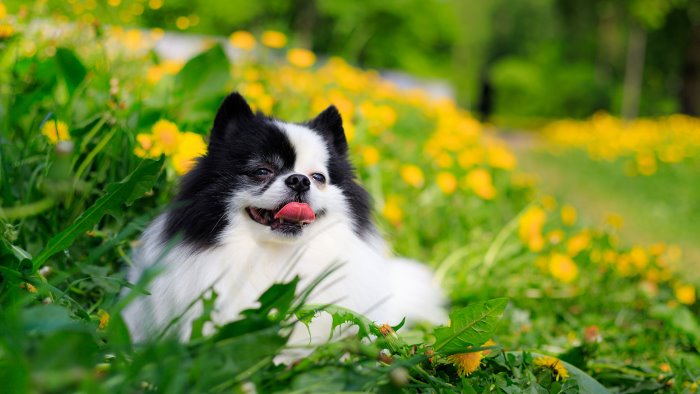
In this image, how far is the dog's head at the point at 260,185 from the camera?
1.78 m

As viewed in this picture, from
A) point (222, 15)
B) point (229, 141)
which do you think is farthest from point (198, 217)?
point (222, 15)

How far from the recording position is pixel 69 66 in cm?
265

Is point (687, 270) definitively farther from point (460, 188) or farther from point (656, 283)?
point (460, 188)

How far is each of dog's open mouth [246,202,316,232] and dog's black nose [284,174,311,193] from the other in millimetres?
40

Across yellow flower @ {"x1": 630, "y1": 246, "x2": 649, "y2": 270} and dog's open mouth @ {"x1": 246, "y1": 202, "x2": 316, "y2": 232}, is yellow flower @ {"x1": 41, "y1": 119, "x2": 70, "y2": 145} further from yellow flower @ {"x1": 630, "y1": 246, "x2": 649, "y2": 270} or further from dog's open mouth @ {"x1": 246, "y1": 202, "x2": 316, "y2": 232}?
yellow flower @ {"x1": 630, "y1": 246, "x2": 649, "y2": 270}

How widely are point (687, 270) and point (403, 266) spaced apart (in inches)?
84.5

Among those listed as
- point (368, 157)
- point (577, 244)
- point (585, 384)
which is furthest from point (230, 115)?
point (577, 244)

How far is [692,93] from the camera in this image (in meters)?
19.0

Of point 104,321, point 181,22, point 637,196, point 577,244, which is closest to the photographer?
point 104,321

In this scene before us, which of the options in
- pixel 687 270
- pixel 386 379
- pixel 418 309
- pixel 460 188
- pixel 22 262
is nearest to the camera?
pixel 386 379

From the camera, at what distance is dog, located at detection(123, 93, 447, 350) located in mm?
1755

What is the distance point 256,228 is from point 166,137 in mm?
795

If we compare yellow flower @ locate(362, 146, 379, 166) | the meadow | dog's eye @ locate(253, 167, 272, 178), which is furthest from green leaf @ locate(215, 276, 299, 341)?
yellow flower @ locate(362, 146, 379, 166)

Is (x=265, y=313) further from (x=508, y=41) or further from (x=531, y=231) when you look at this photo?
A: (x=508, y=41)
